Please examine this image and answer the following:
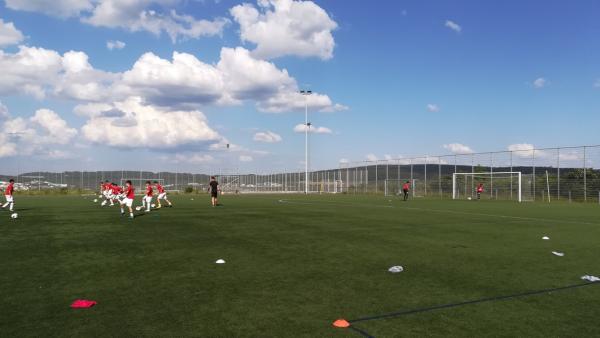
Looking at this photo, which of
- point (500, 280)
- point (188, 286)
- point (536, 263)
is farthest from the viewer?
point (536, 263)

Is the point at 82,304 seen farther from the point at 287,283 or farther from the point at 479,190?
the point at 479,190

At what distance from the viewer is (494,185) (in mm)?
48656

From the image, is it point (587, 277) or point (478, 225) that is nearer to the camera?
point (587, 277)

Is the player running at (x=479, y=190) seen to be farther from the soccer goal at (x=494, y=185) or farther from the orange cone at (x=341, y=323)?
the orange cone at (x=341, y=323)

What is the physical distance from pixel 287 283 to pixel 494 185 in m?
46.2

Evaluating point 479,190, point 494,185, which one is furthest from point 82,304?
point 494,185

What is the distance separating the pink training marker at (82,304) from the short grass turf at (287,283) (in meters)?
0.12

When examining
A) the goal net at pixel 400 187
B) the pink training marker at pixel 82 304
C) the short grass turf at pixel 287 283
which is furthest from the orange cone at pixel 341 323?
the goal net at pixel 400 187

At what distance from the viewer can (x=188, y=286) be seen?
7477mm

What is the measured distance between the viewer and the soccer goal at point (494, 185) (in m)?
46.1

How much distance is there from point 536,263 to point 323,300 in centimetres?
558

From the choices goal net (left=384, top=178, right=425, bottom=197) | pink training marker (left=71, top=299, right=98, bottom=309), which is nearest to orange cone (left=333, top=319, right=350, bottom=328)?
pink training marker (left=71, top=299, right=98, bottom=309)

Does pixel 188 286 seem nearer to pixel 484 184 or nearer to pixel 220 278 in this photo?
pixel 220 278

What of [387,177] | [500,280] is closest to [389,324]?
[500,280]
